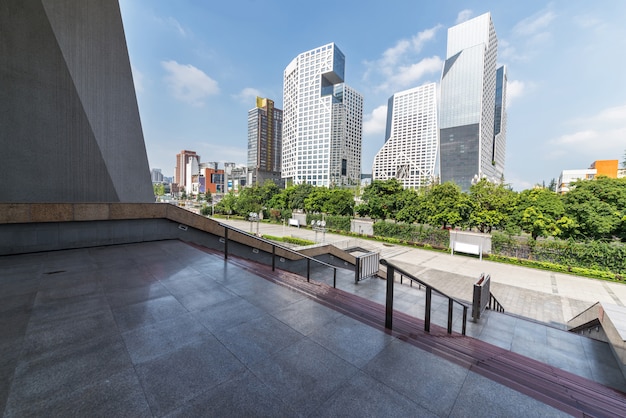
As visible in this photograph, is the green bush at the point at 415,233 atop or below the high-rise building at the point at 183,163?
below

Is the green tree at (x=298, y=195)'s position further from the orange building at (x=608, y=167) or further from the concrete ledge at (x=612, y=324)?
the orange building at (x=608, y=167)

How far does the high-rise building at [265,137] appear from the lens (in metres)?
125

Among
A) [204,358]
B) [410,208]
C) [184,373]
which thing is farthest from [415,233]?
[184,373]

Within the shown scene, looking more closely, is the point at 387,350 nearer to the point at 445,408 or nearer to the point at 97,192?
the point at 445,408

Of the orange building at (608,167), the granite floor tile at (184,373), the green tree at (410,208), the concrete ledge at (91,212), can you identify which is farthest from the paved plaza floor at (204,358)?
the orange building at (608,167)

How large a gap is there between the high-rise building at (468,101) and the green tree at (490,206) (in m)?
74.7

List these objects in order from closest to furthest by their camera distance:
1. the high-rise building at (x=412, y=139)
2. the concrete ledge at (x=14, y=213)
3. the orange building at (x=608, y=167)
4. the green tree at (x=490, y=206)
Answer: the concrete ledge at (x=14, y=213), the green tree at (x=490, y=206), the orange building at (x=608, y=167), the high-rise building at (x=412, y=139)

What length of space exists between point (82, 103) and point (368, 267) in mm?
11021

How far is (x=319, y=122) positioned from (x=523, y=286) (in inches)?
3650

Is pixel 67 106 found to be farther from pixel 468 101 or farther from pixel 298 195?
pixel 468 101

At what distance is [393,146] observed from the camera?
142 meters

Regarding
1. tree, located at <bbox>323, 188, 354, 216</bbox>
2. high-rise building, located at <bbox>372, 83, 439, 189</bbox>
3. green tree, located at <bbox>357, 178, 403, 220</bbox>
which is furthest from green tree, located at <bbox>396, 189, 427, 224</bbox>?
high-rise building, located at <bbox>372, 83, 439, 189</bbox>

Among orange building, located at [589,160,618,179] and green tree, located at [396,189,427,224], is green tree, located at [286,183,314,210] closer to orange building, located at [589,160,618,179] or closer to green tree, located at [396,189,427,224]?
green tree, located at [396,189,427,224]

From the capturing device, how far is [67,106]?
7250 millimetres
